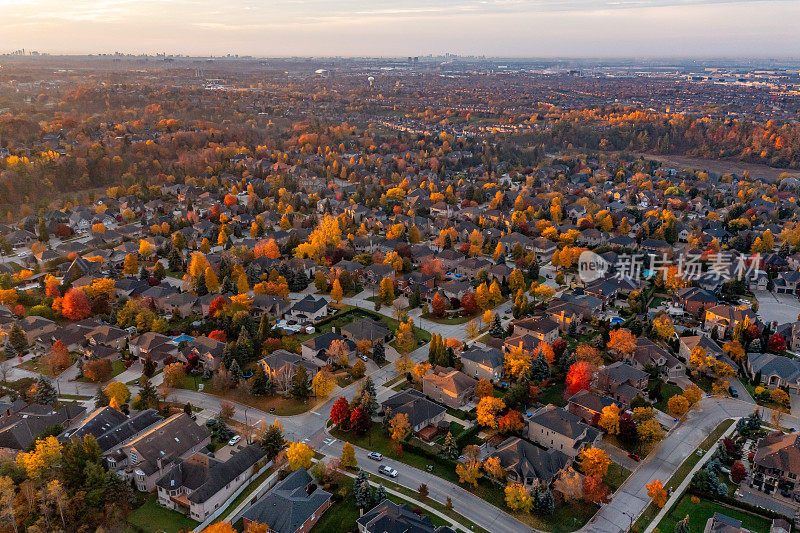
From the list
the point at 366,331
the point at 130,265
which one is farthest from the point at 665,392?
the point at 130,265

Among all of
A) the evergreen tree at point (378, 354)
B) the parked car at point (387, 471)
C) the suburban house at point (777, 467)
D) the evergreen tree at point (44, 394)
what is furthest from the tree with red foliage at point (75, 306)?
the suburban house at point (777, 467)

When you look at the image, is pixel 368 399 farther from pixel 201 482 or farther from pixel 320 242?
pixel 320 242

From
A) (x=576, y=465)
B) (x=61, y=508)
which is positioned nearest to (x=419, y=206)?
(x=576, y=465)

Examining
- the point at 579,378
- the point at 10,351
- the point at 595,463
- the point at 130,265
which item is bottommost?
the point at 10,351

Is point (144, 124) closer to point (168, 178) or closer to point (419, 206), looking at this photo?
point (168, 178)

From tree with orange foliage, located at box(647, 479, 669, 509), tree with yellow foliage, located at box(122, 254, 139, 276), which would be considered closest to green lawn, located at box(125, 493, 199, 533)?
tree with orange foliage, located at box(647, 479, 669, 509)

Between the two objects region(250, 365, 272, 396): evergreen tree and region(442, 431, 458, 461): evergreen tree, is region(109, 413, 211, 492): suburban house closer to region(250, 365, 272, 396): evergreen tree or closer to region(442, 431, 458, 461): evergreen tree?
region(250, 365, 272, 396): evergreen tree

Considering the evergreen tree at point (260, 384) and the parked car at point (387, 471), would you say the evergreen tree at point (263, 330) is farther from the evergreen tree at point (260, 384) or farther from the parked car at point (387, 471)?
the parked car at point (387, 471)
